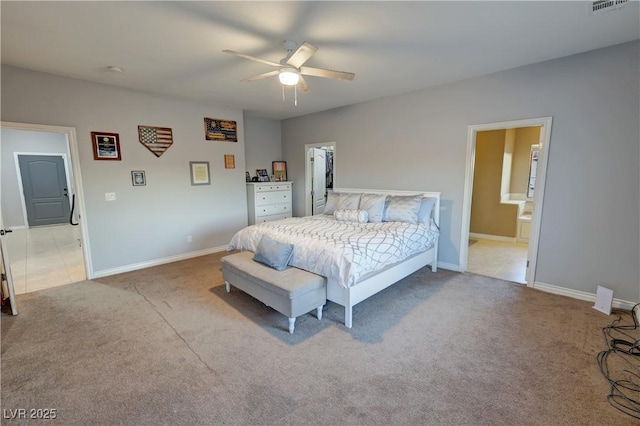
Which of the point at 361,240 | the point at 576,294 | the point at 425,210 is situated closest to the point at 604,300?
the point at 576,294

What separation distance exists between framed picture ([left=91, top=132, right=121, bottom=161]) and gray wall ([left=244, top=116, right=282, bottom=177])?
2.49 m

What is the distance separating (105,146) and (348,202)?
3.65m

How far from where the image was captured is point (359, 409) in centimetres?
178

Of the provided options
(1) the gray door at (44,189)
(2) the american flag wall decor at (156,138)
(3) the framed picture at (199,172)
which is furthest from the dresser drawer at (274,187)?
(1) the gray door at (44,189)

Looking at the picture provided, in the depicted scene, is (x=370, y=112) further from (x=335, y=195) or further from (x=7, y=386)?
(x=7, y=386)

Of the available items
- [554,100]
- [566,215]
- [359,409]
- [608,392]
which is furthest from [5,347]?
[554,100]

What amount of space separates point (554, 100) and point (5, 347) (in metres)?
6.05

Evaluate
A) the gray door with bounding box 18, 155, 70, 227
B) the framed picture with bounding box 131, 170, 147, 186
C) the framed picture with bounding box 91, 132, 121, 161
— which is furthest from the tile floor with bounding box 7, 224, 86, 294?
the framed picture with bounding box 91, 132, 121, 161

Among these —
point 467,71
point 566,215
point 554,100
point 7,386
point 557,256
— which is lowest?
point 7,386

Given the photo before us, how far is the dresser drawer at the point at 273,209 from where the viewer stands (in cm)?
589

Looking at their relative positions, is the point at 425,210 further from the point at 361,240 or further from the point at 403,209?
the point at 361,240

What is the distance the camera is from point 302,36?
2557 millimetres

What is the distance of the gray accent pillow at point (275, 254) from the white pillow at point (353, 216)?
54.5 inches

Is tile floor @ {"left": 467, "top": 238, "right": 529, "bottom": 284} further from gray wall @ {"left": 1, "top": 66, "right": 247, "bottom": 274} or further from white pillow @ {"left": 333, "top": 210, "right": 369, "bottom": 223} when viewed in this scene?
gray wall @ {"left": 1, "top": 66, "right": 247, "bottom": 274}
